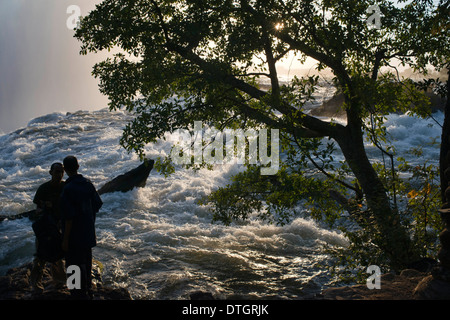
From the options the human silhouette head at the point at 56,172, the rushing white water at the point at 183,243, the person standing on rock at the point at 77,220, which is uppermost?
the human silhouette head at the point at 56,172

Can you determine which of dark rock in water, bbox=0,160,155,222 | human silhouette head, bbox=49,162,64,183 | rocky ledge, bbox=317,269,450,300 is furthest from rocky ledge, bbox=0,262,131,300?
dark rock in water, bbox=0,160,155,222

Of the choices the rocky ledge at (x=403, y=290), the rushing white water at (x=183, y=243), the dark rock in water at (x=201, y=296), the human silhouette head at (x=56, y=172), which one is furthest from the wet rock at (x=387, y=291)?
the human silhouette head at (x=56, y=172)

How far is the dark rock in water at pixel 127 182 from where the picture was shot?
17.5 m

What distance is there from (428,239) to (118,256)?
773 centimetres

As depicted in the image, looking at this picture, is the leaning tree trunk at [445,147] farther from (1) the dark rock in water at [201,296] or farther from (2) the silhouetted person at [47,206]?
(2) the silhouetted person at [47,206]

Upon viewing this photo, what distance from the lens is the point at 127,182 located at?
17.7 m

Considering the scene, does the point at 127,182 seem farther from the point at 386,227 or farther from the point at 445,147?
the point at 445,147

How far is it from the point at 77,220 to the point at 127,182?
42.3 ft

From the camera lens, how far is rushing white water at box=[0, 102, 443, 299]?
8852mm

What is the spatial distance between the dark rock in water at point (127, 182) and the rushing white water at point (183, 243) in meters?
0.32

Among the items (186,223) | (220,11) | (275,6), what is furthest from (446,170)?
(186,223)

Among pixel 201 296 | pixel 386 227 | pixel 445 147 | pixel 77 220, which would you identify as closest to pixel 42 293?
pixel 77 220

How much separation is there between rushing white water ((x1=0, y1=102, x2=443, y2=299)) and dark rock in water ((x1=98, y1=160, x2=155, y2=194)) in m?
0.32

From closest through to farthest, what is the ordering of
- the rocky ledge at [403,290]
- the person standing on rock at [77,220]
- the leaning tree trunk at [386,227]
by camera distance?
the rocky ledge at [403,290] → the person standing on rock at [77,220] → the leaning tree trunk at [386,227]
